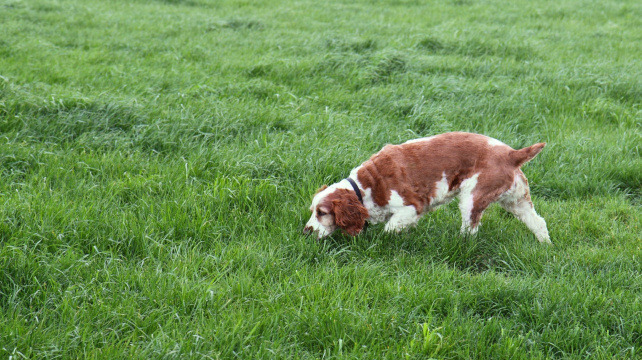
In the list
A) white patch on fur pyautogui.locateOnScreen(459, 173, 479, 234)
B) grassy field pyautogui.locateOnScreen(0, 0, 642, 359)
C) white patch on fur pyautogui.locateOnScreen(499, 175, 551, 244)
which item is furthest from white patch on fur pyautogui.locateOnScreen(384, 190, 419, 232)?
white patch on fur pyautogui.locateOnScreen(499, 175, 551, 244)

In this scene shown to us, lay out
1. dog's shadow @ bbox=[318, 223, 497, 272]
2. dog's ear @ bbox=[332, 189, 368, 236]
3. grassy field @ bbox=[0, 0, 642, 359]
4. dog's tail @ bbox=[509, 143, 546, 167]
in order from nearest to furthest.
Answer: grassy field @ bbox=[0, 0, 642, 359] < dog's shadow @ bbox=[318, 223, 497, 272] < dog's ear @ bbox=[332, 189, 368, 236] < dog's tail @ bbox=[509, 143, 546, 167]

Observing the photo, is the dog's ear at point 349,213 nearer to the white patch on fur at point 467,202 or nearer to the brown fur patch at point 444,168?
the brown fur patch at point 444,168

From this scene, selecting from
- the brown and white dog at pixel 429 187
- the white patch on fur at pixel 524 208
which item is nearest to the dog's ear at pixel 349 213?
the brown and white dog at pixel 429 187

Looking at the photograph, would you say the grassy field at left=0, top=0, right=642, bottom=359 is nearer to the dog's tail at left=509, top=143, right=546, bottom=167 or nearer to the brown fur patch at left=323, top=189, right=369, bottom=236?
the brown fur patch at left=323, top=189, right=369, bottom=236

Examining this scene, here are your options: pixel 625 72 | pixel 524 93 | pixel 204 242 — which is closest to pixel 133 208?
pixel 204 242

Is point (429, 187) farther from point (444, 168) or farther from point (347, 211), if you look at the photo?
point (347, 211)

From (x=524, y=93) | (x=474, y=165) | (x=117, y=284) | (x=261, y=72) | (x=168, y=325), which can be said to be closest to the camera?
(x=168, y=325)

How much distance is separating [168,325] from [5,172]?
2.52m

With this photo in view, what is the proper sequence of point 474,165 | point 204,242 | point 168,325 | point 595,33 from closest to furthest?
point 168,325, point 204,242, point 474,165, point 595,33

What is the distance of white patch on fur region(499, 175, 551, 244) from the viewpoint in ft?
13.9

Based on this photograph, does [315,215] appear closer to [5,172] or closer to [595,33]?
[5,172]

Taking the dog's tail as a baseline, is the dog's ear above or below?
below

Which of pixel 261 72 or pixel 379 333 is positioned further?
pixel 261 72

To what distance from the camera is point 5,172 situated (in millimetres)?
4684
